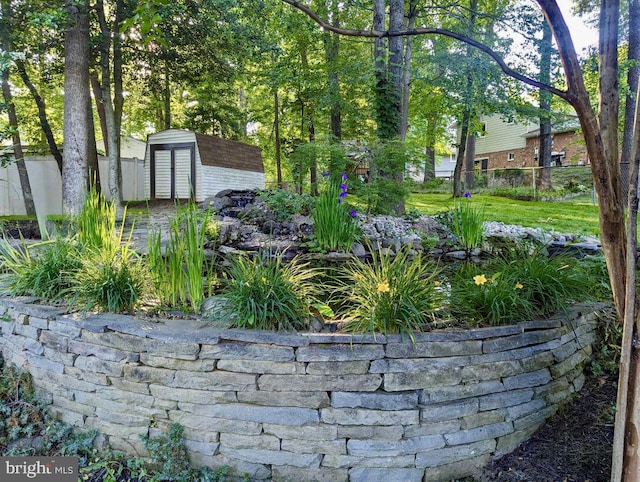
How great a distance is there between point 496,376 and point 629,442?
1.92ft

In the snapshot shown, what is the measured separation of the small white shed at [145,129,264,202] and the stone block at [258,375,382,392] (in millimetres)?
9144

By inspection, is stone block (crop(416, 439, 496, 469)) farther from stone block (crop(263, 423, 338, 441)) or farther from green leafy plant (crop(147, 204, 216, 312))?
green leafy plant (crop(147, 204, 216, 312))

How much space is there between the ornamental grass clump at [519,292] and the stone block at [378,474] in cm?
86

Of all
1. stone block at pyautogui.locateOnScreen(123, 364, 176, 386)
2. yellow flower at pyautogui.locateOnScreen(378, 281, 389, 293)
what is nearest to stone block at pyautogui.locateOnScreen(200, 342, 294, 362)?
stone block at pyautogui.locateOnScreen(123, 364, 176, 386)

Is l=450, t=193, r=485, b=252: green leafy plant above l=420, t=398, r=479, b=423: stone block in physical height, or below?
above

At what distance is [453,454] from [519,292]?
0.99m

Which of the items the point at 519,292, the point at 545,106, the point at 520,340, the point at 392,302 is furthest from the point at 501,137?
the point at 392,302

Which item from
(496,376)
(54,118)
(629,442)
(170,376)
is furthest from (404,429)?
(54,118)

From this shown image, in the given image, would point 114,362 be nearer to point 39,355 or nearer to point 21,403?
point 39,355

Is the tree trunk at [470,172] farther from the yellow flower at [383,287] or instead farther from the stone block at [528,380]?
the yellow flower at [383,287]

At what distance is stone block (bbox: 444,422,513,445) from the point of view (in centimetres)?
202

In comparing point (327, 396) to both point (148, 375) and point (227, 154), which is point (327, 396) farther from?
point (227, 154)

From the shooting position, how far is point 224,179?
11266mm
